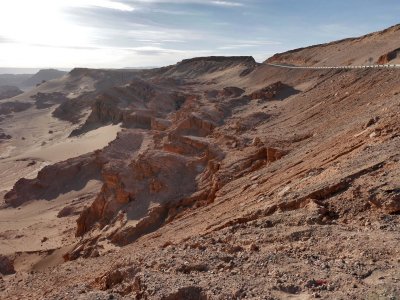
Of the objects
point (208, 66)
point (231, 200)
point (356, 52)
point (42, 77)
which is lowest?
point (231, 200)

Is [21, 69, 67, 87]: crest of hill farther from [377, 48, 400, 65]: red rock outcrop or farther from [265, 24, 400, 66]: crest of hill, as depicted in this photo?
[377, 48, 400, 65]: red rock outcrop

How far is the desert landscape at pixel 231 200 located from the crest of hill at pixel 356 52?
208mm

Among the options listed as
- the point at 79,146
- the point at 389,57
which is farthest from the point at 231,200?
the point at 79,146

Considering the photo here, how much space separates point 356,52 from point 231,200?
25.8 meters

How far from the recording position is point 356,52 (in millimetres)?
34062

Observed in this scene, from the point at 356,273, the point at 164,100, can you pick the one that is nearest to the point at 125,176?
the point at 356,273

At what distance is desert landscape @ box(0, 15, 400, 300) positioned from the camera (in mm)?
6320

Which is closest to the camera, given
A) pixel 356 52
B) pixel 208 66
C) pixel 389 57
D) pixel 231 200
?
pixel 231 200

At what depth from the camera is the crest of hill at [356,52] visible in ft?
93.1

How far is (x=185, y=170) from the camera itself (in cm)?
1680

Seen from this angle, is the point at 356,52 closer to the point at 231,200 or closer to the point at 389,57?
the point at 389,57

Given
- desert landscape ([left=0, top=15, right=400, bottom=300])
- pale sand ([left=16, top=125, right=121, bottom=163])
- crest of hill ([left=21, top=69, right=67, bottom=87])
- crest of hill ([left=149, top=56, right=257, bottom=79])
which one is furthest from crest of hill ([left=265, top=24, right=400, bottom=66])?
crest of hill ([left=21, top=69, right=67, bottom=87])

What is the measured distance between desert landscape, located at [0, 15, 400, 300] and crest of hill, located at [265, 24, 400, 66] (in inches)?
8.2

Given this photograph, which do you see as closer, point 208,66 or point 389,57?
point 389,57
